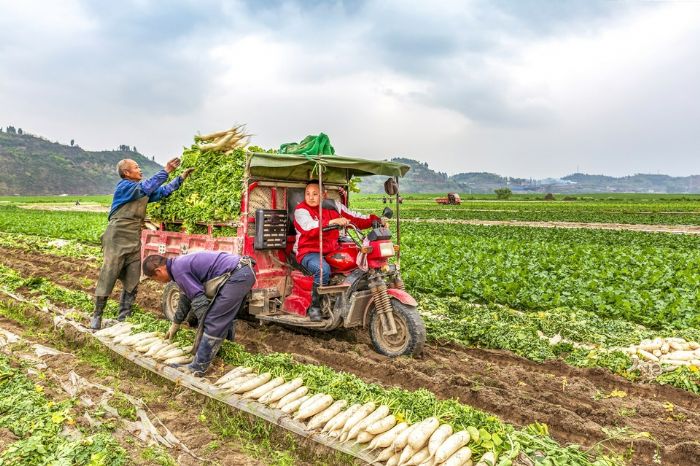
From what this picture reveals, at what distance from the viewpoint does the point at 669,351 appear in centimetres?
689

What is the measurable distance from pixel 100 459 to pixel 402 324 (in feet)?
12.3

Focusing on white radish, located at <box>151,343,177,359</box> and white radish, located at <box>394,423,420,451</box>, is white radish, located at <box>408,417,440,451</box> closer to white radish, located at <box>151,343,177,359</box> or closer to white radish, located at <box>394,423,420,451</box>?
white radish, located at <box>394,423,420,451</box>

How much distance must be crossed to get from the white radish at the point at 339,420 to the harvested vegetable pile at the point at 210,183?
3.73 meters

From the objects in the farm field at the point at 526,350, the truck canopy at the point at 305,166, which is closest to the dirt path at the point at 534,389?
the farm field at the point at 526,350

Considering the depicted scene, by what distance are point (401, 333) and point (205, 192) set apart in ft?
12.5

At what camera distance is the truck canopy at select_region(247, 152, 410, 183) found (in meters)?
6.47

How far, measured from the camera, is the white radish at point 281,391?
4941mm

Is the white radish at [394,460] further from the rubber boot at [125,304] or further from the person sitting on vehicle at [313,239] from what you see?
the rubber boot at [125,304]

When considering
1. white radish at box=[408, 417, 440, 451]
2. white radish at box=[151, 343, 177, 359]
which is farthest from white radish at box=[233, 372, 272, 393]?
white radish at box=[408, 417, 440, 451]

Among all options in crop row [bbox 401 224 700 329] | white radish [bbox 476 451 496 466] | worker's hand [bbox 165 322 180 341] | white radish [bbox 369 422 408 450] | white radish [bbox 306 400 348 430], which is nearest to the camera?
white radish [bbox 476 451 496 466]

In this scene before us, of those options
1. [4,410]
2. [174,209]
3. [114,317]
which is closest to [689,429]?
[4,410]

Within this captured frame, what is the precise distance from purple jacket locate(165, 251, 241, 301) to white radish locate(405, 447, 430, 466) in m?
3.10

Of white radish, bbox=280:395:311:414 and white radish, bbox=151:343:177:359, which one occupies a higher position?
white radish, bbox=151:343:177:359

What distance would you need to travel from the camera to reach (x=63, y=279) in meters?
11.7
